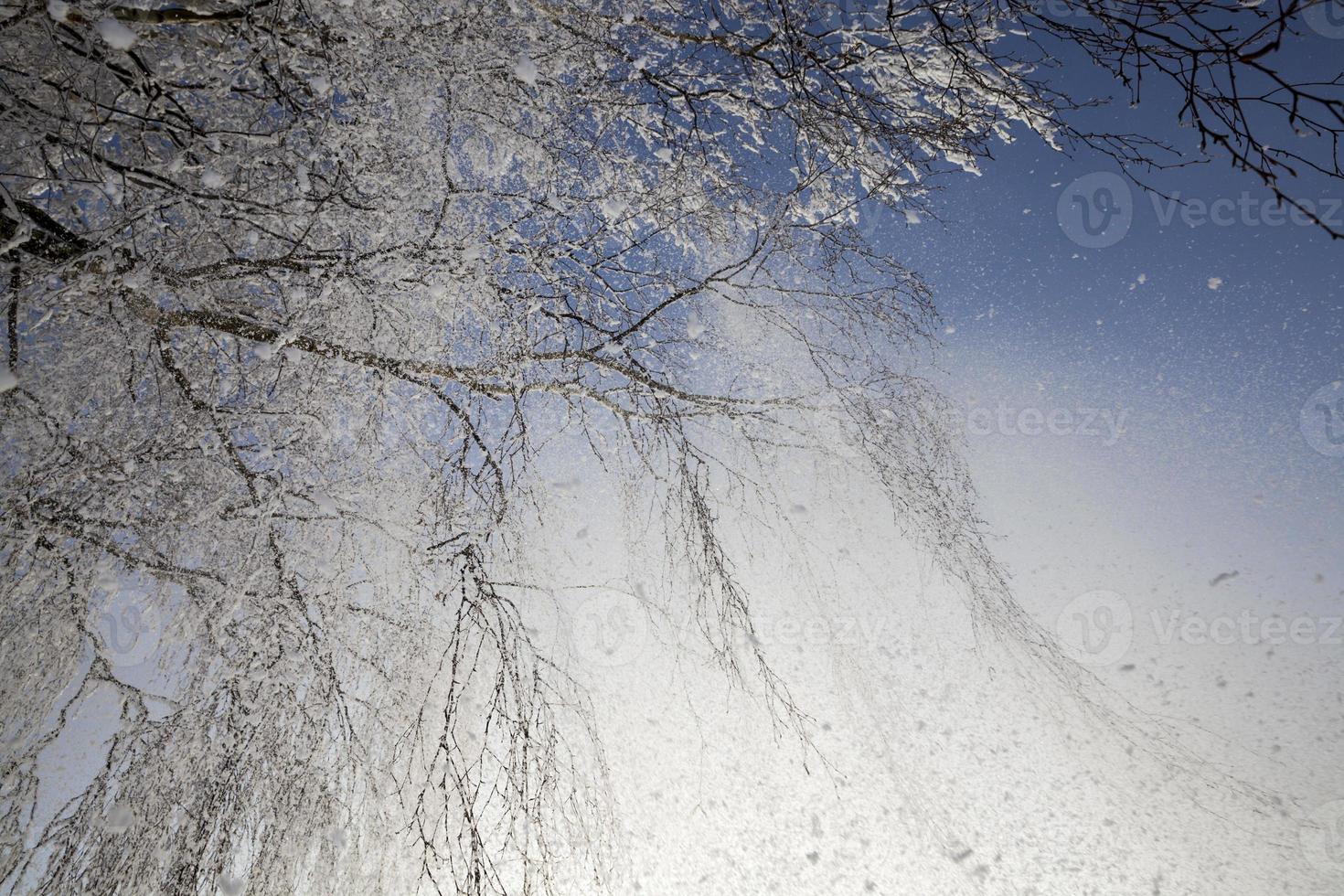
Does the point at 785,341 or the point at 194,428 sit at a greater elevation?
the point at 785,341

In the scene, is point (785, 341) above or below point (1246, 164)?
above

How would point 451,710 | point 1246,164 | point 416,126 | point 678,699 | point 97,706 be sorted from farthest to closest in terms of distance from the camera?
1. point 678,699
2. point 97,706
3. point 416,126
4. point 451,710
5. point 1246,164

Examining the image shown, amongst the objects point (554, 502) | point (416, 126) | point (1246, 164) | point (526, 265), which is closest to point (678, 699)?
point (554, 502)

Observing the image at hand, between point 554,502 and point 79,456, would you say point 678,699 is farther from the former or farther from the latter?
point 79,456

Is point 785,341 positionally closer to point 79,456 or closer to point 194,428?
point 194,428

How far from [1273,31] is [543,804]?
63.7 inches

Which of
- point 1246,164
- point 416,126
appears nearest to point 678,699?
point 416,126

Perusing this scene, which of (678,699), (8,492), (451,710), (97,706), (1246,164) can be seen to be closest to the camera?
(1246,164)

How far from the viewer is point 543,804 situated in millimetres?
1163

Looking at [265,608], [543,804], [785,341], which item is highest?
[785,341]

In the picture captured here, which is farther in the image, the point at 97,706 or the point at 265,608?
the point at 97,706

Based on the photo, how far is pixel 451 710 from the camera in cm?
112

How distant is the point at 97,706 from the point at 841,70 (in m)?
2.39

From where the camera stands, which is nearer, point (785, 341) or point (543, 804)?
point (543, 804)
